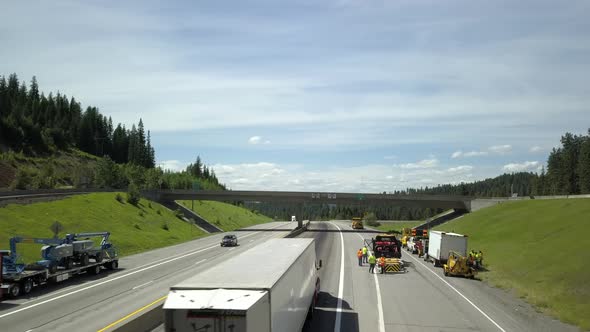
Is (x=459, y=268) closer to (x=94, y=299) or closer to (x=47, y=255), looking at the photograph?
(x=94, y=299)

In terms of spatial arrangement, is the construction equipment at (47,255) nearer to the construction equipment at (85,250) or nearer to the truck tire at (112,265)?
the construction equipment at (85,250)

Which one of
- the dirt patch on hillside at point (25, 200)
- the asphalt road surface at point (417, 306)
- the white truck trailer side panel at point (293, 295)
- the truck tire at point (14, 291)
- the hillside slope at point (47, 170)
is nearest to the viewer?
the white truck trailer side panel at point (293, 295)

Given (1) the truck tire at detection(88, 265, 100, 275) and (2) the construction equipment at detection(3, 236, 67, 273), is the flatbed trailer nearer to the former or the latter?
(1) the truck tire at detection(88, 265, 100, 275)

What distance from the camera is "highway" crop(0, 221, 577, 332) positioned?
2064cm

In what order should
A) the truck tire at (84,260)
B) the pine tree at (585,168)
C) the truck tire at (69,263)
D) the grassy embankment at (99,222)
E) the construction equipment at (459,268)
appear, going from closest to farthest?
the truck tire at (69,263) < the truck tire at (84,260) < the construction equipment at (459,268) < the grassy embankment at (99,222) < the pine tree at (585,168)

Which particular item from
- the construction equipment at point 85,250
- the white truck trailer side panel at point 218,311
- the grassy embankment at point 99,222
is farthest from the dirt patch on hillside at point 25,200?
the white truck trailer side panel at point 218,311

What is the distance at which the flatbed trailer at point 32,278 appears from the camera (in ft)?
89.0

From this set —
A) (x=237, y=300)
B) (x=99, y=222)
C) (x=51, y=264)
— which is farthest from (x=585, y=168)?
(x=237, y=300)

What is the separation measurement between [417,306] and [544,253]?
25.4 m

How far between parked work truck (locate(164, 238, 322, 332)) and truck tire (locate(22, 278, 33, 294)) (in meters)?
20.0

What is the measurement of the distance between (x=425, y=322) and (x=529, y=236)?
4207 centimetres

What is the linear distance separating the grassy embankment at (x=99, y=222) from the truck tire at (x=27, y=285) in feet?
43.4

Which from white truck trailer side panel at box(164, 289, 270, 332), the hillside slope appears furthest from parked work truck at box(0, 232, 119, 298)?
the hillside slope

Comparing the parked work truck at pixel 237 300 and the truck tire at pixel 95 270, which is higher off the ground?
the parked work truck at pixel 237 300
